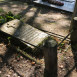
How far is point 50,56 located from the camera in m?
2.29

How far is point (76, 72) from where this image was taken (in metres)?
3.04

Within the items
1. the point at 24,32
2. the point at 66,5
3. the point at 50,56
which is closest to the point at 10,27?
the point at 24,32

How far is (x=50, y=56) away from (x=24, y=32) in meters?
2.00

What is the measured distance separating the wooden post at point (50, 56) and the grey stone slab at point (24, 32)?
121 cm

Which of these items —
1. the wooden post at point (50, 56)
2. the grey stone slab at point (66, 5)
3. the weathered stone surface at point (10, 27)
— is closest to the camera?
the wooden post at point (50, 56)

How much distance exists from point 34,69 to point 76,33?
1732mm

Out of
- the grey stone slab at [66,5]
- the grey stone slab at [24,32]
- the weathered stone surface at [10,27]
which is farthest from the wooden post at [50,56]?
the grey stone slab at [66,5]

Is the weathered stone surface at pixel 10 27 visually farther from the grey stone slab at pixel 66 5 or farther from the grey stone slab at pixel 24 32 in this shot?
the grey stone slab at pixel 66 5

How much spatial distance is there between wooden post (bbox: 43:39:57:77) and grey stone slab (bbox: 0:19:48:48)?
1.21 metres

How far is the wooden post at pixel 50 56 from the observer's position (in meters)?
2.16

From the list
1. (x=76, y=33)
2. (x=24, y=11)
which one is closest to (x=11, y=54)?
(x=76, y=33)

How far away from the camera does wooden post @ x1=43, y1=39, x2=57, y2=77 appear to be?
2.16m

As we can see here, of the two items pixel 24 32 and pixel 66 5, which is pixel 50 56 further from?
pixel 66 5

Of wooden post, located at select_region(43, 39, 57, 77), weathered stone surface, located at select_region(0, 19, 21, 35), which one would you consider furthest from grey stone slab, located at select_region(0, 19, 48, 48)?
wooden post, located at select_region(43, 39, 57, 77)
